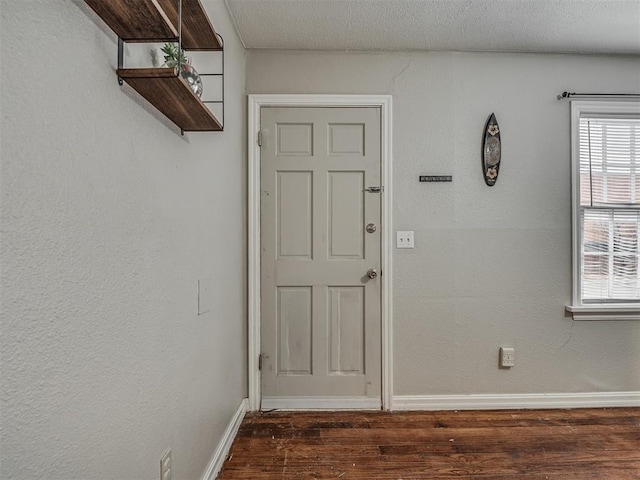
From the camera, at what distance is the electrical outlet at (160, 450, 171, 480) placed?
117 cm

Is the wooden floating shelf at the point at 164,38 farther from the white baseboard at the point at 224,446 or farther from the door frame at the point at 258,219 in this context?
the white baseboard at the point at 224,446

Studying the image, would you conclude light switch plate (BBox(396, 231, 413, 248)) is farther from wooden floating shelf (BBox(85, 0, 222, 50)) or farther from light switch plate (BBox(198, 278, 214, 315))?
wooden floating shelf (BBox(85, 0, 222, 50))

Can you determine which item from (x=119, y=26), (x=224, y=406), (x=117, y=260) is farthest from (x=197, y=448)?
(x=119, y=26)

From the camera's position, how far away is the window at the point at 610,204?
2.43 meters

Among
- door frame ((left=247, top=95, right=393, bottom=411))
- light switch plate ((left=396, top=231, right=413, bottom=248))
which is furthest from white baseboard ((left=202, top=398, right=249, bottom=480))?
light switch plate ((left=396, top=231, right=413, bottom=248))

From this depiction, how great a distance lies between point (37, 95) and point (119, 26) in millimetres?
325

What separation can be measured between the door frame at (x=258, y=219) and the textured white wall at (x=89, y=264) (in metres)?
0.86

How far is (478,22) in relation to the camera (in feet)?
6.82

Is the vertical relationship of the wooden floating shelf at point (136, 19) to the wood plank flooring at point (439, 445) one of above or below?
above

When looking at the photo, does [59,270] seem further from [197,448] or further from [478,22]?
[478,22]

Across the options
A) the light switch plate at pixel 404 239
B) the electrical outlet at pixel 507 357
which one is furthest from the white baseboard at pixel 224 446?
the electrical outlet at pixel 507 357

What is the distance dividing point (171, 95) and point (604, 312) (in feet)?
9.39

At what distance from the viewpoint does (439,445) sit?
1.95 m

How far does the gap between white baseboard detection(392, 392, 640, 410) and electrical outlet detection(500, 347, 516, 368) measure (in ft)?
0.70
